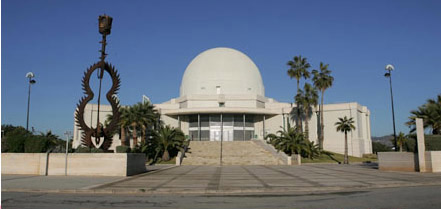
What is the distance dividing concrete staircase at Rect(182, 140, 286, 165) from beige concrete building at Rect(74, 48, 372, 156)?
185 inches

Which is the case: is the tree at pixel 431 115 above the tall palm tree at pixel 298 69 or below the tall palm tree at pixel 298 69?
below

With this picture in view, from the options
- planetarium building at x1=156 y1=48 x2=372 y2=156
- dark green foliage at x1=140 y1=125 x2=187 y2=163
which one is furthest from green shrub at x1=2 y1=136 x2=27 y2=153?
planetarium building at x1=156 y1=48 x2=372 y2=156

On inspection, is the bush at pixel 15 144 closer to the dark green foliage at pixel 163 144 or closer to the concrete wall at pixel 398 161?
the dark green foliage at pixel 163 144

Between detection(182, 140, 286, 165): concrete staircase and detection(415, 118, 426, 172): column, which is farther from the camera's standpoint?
detection(182, 140, 286, 165): concrete staircase

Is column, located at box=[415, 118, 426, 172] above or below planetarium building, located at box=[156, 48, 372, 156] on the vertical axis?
below

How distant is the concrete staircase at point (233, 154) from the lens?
1604 inches

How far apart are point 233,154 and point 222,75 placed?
24.4 meters

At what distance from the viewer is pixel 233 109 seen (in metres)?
56.9

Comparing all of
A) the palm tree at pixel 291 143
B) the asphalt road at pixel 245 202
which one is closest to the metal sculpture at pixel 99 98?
the asphalt road at pixel 245 202

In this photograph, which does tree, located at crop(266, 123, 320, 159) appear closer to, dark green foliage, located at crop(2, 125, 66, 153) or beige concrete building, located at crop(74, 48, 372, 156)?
beige concrete building, located at crop(74, 48, 372, 156)

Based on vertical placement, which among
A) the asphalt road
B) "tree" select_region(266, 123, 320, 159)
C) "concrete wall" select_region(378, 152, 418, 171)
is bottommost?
the asphalt road

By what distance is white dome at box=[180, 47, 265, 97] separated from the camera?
65.1 meters

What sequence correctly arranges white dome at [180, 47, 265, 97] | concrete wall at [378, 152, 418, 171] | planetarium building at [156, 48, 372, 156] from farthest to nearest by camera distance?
white dome at [180, 47, 265, 97] < planetarium building at [156, 48, 372, 156] < concrete wall at [378, 152, 418, 171]

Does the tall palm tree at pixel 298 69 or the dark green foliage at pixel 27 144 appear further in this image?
the tall palm tree at pixel 298 69
